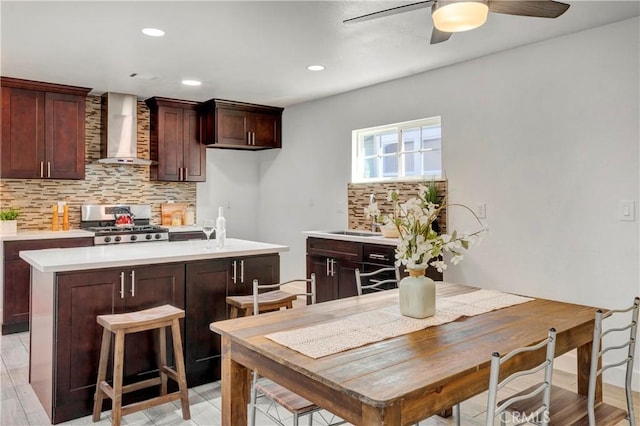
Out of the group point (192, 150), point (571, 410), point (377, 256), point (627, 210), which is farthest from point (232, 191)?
point (571, 410)

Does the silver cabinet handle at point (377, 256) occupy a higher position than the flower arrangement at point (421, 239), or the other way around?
the flower arrangement at point (421, 239)

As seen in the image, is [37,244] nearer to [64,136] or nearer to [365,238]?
[64,136]

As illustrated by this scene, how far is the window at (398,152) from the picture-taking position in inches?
173

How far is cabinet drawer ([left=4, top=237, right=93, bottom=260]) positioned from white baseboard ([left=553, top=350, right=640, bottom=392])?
4.35 m

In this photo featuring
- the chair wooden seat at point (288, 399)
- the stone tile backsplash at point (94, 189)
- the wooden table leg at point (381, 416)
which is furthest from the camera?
the stone tile backsplash at point (94, 189)

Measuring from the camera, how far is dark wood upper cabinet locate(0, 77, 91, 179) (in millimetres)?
4559

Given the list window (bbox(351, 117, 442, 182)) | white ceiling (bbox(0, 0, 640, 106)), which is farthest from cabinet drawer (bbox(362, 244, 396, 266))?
white ceiling (bbox(0, 0, 640, 106))

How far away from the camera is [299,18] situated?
9.79 feet

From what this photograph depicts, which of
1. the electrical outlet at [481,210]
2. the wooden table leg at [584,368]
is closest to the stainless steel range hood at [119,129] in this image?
the electrical outlet at [481,210]

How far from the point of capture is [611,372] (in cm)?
312

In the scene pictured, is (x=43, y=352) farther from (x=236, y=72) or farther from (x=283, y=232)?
(x=283, y=232)

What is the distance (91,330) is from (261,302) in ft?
3.22

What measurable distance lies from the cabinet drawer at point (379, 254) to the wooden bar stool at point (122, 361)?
6.03ft

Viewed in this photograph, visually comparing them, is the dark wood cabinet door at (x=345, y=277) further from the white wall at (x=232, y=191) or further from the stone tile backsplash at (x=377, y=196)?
the white wall at (x=232, y=191)
